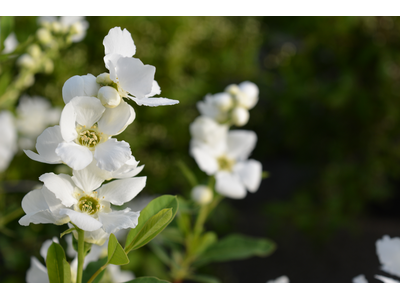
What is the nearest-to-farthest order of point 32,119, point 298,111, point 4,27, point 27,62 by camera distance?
point 4,27 → point 27,62 → point 32,119 → point 298,111

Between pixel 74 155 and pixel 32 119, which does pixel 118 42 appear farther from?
pixel 32 119

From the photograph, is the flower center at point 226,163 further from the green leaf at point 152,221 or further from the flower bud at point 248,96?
the green leaf at point 152,221

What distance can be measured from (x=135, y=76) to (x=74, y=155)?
76mm

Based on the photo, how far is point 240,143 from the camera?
27.7 inches

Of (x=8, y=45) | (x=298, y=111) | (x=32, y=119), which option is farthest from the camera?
(x=298, y=111)

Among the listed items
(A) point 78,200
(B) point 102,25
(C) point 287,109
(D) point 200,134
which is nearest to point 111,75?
(A) point 78,200

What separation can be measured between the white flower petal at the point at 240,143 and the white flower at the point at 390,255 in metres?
0.36

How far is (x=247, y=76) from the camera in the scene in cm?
180

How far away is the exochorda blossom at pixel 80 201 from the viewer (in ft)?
0.90

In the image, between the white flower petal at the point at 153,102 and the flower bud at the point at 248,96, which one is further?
the flower bud at the point at 248,96

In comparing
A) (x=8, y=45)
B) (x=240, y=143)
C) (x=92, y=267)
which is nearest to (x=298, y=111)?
(x=240, y=143)

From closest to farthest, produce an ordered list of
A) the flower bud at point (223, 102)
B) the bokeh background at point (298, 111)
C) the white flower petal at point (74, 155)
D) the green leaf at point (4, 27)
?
1. the white flower petal at point (74, 155)
2. the green leaf at point (4, 27)
3. the flower bud at point (223, 102)
4. the bokeh background at point (298, 111)

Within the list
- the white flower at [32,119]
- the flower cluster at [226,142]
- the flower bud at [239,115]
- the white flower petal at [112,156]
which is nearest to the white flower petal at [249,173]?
the flower cluster at [226,142]

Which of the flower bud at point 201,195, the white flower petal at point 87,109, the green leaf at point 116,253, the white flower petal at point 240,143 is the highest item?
the white flower petal at point 240,143
